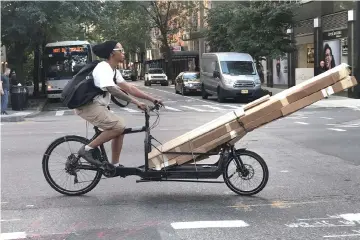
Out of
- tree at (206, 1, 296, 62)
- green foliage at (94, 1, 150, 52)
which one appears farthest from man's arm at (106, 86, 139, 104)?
green foliage at (94, 1, 150, 52)

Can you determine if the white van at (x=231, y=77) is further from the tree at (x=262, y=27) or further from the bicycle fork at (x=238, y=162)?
the bicycle fork at (x=238, y=162)

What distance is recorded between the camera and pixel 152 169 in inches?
239

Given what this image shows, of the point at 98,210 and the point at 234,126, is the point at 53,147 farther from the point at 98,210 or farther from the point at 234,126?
the point at 234,126

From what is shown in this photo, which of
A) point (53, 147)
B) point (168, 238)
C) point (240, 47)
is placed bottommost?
point (168, 238)

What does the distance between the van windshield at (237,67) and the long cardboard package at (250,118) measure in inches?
732

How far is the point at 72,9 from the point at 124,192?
1851 centimetres

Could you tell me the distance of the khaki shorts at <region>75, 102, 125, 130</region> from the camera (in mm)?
5988

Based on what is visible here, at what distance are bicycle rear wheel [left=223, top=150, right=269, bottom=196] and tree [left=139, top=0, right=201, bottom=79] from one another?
151ft

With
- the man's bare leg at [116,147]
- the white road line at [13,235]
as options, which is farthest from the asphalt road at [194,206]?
the man's bare leg at [116,147]

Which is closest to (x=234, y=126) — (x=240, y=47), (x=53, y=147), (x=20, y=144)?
(x=53, y=147)

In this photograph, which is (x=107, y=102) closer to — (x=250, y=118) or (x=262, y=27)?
(x=250, y=118)

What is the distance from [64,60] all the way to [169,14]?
1084 inches

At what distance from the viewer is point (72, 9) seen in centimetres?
2350

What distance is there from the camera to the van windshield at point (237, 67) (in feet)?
80.9
